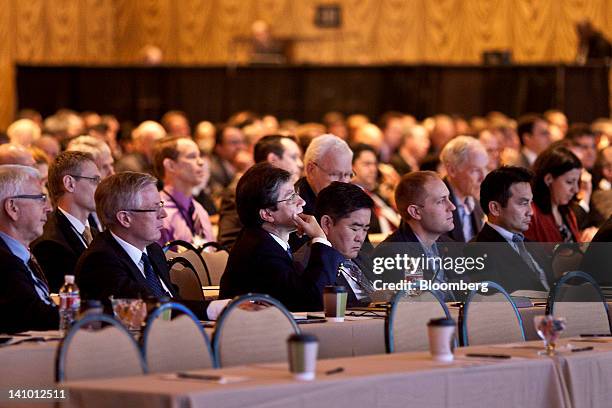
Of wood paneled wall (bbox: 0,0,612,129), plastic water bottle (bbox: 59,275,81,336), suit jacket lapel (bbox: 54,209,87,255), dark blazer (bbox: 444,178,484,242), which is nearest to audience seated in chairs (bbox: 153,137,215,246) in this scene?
dark blazer (bbox: 444,178,484,242)

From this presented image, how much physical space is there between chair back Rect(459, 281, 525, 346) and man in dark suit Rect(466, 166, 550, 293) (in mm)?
1352

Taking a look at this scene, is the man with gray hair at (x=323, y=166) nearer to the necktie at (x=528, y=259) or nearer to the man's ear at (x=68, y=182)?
the necktie at (x=528, y=259)

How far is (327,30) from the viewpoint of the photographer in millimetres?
19047

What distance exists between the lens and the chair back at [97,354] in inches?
160

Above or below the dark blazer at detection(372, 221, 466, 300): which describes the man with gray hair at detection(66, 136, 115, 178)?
above

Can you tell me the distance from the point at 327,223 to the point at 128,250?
1.07 meters

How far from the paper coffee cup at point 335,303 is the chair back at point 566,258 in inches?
88.7

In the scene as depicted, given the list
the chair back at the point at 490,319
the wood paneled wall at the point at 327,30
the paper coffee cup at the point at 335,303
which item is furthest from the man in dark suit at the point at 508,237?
the wood paneled wall at the point at 327,30

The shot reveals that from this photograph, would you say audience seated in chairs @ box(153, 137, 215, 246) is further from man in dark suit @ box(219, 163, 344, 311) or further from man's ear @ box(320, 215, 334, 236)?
man in dark suit @ box(219, 163, 344, 311)

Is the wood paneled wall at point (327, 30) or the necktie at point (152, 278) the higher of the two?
the wood paneled wall at point (327, 30)

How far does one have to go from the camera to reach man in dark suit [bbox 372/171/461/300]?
263 inches

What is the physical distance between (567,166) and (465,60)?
11.1 m

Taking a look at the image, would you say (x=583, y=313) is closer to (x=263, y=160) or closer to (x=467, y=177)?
(x=467, y=177)

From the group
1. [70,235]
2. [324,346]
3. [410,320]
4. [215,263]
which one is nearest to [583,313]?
[410,320]
